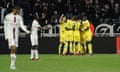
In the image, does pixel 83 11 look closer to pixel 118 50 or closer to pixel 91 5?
pixel 91 5

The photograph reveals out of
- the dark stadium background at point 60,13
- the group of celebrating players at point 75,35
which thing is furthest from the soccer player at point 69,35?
the dark stadium background at point 60,13

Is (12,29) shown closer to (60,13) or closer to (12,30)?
(12,30)

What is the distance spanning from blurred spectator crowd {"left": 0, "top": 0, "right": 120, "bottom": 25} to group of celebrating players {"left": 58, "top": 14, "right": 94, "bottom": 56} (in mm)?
1442

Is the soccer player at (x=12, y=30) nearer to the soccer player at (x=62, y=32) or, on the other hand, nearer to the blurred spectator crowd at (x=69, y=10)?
the soccer player at (x=62, y=32)

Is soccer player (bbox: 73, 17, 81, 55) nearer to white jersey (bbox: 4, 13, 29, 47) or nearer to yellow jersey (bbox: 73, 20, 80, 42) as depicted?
yellow jersey (bbox: 73, 20, 80, 42)

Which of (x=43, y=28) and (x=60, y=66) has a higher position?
(x=43, y=28)

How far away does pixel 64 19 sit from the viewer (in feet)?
89.8

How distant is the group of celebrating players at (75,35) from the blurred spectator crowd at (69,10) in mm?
1442

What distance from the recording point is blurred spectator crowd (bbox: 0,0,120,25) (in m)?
29.6

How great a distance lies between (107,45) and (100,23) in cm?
141

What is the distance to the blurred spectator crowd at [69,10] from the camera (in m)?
29.6

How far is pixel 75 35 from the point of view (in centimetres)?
2788

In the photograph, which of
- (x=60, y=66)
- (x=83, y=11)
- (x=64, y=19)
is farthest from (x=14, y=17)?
(x=83, y=11)

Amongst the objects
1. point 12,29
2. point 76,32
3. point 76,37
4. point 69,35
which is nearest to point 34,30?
point 69,35
